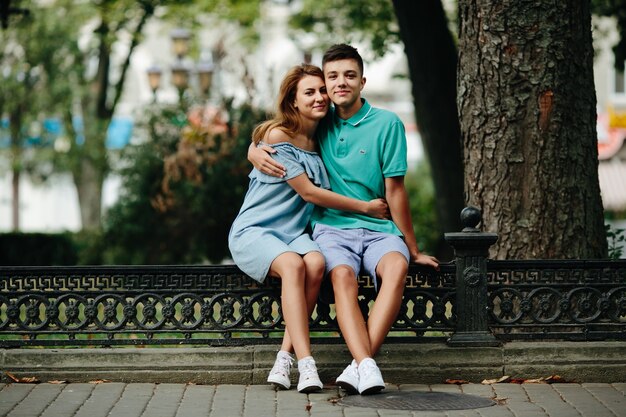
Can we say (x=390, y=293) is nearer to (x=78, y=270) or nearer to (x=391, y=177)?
(x=391, y=177)

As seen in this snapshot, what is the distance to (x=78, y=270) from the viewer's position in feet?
23.9

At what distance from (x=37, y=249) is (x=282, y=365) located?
14.5m

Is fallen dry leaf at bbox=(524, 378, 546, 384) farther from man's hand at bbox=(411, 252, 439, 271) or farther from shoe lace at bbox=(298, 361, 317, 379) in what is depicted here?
shoe lace at bbox=(298, 361, 317, 379)

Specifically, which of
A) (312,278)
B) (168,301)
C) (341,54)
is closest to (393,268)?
(312,278)

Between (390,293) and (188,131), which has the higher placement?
(188,131)

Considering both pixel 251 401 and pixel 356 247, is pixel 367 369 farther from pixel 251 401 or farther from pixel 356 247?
pixel 356 247

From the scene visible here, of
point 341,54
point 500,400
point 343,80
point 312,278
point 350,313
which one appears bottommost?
point 500,400

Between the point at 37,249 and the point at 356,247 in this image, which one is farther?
the point at 37,249

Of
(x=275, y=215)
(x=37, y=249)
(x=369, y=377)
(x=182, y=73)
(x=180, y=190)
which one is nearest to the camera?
(x=369, y=377)

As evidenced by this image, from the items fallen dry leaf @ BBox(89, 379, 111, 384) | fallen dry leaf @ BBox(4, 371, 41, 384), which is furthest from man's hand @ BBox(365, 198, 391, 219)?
fallen dry leaf @ BBox(4, 371, 41, 384)

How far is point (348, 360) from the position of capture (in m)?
6.97

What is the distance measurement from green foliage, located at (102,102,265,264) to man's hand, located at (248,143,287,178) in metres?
9.68

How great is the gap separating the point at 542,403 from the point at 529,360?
705 mm

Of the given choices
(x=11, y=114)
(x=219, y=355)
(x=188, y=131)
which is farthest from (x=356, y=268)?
(x=11, y=114)
